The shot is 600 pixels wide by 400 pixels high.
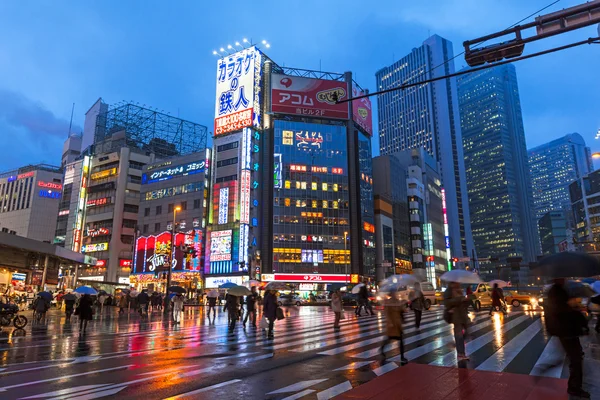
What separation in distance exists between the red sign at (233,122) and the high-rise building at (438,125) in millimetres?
99033

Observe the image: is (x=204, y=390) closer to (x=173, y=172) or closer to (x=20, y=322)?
(x=20, y=322)

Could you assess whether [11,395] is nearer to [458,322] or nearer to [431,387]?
[431,387]

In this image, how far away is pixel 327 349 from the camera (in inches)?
455

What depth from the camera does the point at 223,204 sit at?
70.4 meters

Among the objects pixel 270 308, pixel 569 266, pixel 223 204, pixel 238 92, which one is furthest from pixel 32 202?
pixel 569 266

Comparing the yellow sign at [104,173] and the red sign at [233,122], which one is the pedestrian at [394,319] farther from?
the yellow sign at [104,173]

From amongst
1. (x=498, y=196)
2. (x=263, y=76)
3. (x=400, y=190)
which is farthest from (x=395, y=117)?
(x=263, y=76)

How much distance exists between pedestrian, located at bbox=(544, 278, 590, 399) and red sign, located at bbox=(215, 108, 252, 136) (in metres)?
68.6

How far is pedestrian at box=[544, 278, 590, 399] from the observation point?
5.91 meters

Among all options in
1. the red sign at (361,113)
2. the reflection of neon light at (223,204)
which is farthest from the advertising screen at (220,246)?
the red sign at (361,113)

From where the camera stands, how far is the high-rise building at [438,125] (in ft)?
516

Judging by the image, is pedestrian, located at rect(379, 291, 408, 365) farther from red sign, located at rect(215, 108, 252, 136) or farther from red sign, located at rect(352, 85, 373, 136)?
red sign, located at rect(352, 85, 373, 136)

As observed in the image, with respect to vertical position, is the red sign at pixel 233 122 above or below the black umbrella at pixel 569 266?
above

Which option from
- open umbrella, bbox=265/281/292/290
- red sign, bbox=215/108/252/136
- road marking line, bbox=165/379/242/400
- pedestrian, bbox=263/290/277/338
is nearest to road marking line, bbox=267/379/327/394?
road marking line, bbox=165/379/242/400
